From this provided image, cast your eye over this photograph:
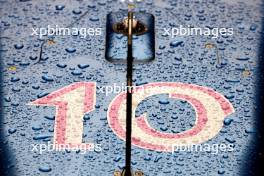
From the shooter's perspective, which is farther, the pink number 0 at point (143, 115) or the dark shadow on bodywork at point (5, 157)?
the pink number 0 at point (143, 115)

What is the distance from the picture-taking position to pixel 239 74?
5.07 meters

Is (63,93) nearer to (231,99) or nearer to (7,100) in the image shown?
(7,100)

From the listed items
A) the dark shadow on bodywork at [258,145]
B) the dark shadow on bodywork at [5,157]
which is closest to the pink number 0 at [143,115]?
the dark shadow on bodywork at [258,145]

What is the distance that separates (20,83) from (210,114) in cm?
158

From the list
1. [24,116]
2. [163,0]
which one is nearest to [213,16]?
[163,0]

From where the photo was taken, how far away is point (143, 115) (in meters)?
4.68

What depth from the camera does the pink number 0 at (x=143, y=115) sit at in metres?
4.48

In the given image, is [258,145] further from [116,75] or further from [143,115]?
[116,75]

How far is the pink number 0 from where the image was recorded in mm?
4477

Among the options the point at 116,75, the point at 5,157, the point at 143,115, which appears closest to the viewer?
the point at 5,157

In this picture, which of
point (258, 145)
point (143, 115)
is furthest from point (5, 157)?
point (258, 145)

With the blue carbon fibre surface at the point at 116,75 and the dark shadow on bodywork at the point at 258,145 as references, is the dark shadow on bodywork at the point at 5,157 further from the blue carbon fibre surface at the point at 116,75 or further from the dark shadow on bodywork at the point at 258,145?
the dark shadow on bodywork at the point at 258,145

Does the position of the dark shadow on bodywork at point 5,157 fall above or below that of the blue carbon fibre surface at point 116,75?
below

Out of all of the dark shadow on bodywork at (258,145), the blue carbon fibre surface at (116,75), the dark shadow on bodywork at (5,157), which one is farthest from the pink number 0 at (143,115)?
the dark shadow on bodywork at (5,157)
